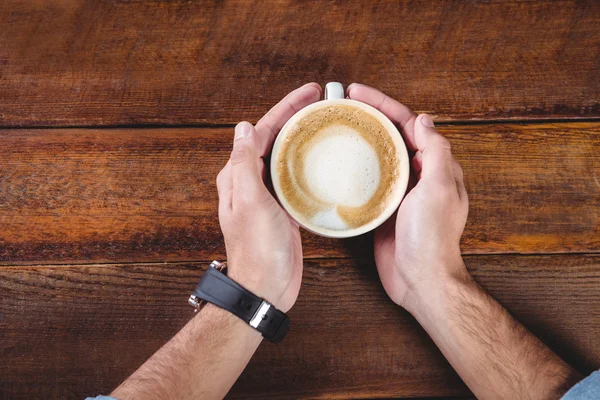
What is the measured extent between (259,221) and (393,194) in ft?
0.74

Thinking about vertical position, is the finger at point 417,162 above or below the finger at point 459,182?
above

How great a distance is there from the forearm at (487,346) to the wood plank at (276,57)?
364 millimetres

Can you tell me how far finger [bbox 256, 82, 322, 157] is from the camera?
2.74ft

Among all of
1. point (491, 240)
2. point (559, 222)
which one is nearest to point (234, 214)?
point (491, 240)

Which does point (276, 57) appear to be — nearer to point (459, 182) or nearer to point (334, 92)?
point (334, 92)

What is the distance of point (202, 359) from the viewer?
2.55 feet

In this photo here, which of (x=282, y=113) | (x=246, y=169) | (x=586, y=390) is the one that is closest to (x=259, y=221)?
(x=246, y=169)

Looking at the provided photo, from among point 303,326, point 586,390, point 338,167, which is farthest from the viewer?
point 303,326

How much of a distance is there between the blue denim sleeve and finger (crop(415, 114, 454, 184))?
13.9 inches

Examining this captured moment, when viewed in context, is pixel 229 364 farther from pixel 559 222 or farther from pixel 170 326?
pixel 559 222

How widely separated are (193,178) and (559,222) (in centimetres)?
72

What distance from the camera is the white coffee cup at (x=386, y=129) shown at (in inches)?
29.4

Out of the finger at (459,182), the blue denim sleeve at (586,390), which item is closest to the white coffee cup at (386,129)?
the finger at (459,182)

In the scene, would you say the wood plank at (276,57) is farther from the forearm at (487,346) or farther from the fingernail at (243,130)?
the forearm at (487,346)
